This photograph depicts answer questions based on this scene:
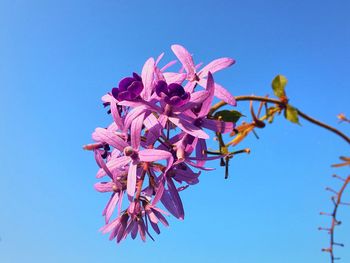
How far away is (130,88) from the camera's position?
2.22 ft

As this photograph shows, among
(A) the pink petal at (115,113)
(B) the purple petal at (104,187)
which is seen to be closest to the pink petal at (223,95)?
(A) the pink petal at (115,113)

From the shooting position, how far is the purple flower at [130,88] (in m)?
0.68

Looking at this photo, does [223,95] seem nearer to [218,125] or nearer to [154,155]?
[218,125]

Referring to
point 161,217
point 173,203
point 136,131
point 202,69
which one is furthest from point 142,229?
point 202,69

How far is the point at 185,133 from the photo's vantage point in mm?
693

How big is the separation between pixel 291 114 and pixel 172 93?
309 mm

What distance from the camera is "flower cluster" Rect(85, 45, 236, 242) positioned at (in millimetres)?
673

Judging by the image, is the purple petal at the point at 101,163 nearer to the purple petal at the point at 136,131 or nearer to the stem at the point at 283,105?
the purple petal at the point at 136,131

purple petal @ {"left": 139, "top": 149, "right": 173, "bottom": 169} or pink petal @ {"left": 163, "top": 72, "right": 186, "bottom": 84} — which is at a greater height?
pink petal @ {"left": 163, "top": 72, "right": 186, "bottom": 84}

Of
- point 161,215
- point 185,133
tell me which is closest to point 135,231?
point 161,215

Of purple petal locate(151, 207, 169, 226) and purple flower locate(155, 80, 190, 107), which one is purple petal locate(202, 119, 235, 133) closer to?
purple flower locate(155, 80, 190, 107)

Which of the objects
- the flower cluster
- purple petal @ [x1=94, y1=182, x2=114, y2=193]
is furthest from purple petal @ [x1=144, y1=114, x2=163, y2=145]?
purple petal @ [x1=94, y1=182, x2=114, y2=193]

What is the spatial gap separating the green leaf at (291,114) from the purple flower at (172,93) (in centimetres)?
28

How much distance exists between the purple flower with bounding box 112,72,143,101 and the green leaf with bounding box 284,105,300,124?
0.34 meters
